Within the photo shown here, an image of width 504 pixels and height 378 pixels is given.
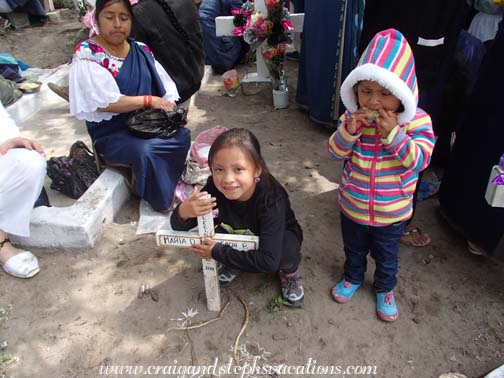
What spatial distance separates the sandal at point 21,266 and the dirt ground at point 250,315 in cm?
5

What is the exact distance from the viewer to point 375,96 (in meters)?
1.89

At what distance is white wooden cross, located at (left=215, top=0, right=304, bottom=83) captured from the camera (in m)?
4.74

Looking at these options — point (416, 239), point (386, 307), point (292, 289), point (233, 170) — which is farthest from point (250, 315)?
point (416, 239)

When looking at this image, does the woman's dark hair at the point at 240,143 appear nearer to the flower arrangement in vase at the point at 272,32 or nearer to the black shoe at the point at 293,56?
the flower arrangement in vase at the point at 272,32

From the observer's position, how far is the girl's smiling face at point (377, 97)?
6.14ft

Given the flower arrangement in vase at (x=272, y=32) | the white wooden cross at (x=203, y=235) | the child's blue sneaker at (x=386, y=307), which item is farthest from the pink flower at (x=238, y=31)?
the child's blue sneaker at (x=386, y=307)

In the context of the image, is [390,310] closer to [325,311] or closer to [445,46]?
[325,311]

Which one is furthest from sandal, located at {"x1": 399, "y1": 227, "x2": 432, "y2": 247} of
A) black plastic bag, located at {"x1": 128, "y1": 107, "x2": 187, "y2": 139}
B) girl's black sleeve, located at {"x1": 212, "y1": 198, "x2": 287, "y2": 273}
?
black plastic bag, located at {"x1": 128, "y1": 107, "x2": 187, "y2": 139}

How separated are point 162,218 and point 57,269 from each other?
30.1 inches

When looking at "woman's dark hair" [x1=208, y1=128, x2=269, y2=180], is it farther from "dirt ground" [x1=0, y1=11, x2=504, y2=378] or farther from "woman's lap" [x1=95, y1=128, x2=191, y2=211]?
"woman's lap" [x1=95, y1=128, x2=191, y2=211]

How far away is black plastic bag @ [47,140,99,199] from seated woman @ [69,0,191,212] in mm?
218

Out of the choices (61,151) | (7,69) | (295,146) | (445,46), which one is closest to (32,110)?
(7,69)

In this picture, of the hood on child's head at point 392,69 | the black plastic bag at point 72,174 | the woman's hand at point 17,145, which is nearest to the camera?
Result: the hood on child's head at point 392,69

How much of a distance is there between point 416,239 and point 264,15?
10.1 ft
